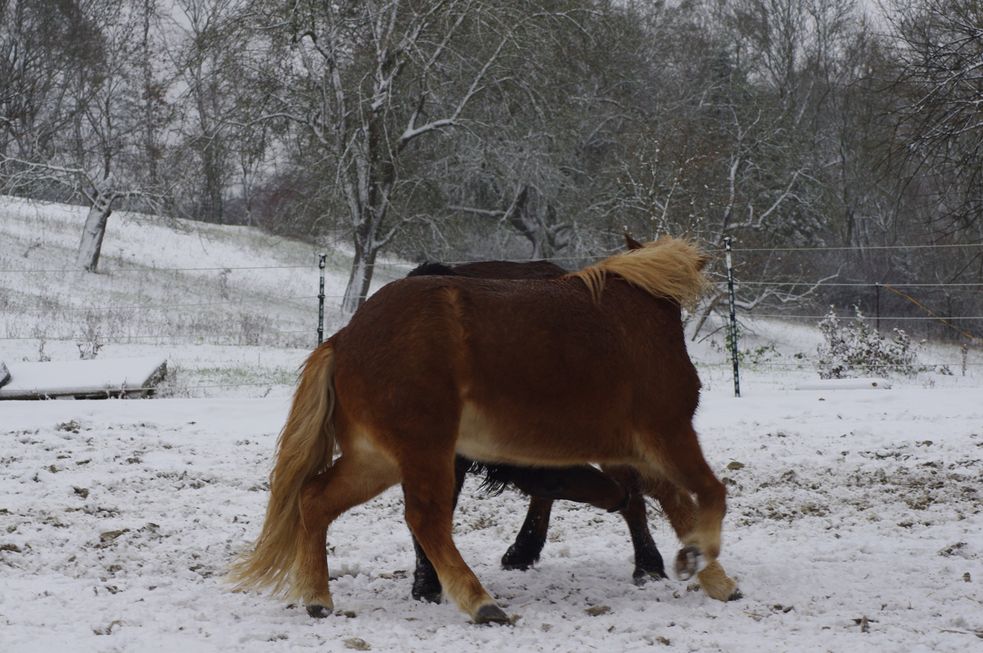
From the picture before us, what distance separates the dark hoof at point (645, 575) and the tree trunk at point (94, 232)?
21.6m

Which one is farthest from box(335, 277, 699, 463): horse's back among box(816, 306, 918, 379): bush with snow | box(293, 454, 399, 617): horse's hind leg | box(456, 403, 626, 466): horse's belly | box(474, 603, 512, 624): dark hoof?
box(816, 306, 918, 379): bush with snow

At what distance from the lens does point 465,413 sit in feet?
12.7

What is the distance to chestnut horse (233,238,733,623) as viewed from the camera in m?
3.79

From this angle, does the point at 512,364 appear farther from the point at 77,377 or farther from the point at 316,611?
the point at 77,377

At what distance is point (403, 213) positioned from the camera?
21.2 meters

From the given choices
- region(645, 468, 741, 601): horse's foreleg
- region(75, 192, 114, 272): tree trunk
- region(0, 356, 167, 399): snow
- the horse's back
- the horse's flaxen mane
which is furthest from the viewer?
region(75, 192, 114, 272): tree trunk

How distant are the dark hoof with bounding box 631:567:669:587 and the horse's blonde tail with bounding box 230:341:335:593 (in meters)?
1.46

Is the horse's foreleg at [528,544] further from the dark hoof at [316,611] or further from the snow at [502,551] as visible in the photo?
the dark hoof at [316,611]

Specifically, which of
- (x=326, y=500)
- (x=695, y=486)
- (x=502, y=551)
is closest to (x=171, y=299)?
(x=502, y=551)

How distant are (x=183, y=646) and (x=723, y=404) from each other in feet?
23.1

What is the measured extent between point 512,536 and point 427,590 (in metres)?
1.26

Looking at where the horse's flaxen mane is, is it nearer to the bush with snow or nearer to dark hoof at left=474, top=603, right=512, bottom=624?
dark hoof at left=474, top=603, right=512, bottom=624

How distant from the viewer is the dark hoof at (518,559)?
4.74 meters

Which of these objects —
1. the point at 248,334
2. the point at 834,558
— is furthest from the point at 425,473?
the point at 248,334
